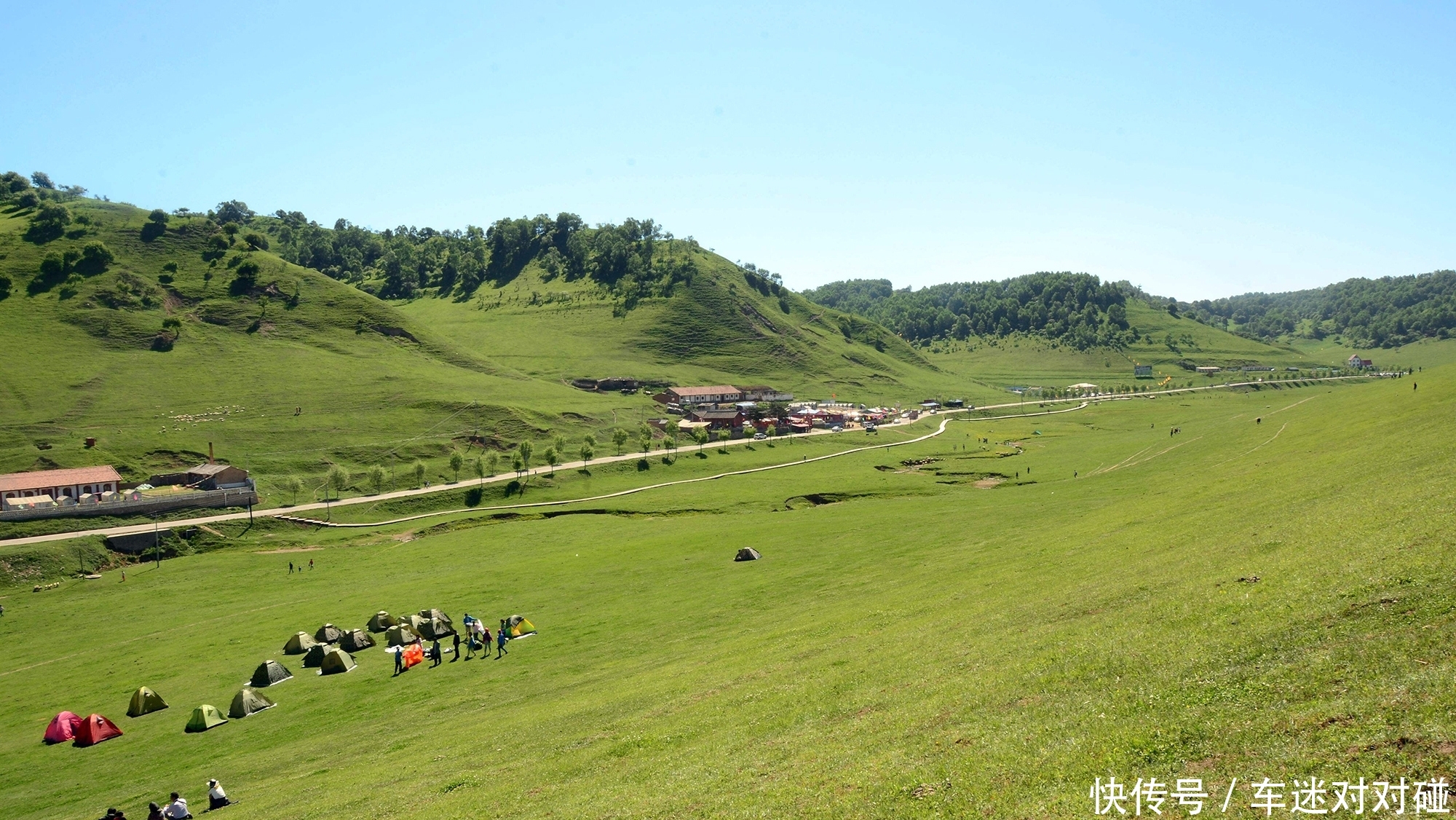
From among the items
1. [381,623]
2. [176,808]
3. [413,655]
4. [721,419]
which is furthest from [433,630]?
[721,419]

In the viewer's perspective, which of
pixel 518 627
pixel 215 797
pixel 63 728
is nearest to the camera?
pixel 215 797

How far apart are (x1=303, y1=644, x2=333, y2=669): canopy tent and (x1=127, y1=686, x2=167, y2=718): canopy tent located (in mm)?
7593

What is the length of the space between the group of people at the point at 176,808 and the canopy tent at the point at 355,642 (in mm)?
20764

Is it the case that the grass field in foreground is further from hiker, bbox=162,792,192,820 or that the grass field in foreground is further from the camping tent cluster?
hiker, bbox=162,792,192,820

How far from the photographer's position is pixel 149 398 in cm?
16250

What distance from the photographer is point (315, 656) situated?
51.6m

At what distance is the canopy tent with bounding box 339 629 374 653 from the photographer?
177 feet

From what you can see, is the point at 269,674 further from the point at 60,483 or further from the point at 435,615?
the point at 60,483

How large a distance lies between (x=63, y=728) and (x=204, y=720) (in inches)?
356

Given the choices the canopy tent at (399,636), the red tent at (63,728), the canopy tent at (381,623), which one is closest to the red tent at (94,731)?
the red tent at (63,728)

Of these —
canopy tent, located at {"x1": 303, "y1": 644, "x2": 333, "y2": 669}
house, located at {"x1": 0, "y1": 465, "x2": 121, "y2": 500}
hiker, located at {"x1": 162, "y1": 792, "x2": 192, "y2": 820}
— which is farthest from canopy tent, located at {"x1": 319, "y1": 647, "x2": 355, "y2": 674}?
house, located at {"x1": 0, "y1": 465, "x2": 121, "y2": 500}

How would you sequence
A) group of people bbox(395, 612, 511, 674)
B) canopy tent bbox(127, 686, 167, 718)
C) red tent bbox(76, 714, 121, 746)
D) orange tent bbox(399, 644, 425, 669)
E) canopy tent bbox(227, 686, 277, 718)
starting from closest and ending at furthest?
red tent bbox(76, 714, 121, 746) < canopy tent bbox(227, 686, 277, 718) < canopy tent bbox(127, 686, 167, 718) < group of people bbox(395, 612, 511, 674) < orange tent bbox(399, 644, 425, 669)

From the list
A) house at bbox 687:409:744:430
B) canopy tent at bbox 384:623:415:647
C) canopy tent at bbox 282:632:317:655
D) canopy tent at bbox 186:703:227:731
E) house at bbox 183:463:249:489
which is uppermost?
house at bbox 687:409:744:430

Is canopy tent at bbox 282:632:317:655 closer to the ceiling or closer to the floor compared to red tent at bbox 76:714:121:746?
closer to the ceiling
